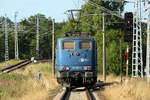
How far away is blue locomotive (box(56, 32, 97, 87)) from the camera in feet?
62.6

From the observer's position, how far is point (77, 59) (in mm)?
19125

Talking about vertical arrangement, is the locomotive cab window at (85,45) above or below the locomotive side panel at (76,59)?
above

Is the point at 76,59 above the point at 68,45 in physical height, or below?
below

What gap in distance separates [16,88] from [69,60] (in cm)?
403

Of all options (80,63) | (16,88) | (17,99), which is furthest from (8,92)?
(80,63)

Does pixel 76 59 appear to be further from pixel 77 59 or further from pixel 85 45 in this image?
pixel 85 45

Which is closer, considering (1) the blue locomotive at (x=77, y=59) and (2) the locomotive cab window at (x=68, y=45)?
(1) the blue locomotive at (x=77, y=59)

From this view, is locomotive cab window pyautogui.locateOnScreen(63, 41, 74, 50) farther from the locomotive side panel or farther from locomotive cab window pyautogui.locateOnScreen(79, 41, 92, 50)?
locomotive cab window pyautogui.locateOnScreen(79, 41, 92, 50)

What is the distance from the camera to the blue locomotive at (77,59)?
19094mm

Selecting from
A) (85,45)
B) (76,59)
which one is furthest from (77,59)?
(85,45)

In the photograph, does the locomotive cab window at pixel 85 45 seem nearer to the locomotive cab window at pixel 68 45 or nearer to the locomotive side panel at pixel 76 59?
the locomotive side panel at pixel 76 59

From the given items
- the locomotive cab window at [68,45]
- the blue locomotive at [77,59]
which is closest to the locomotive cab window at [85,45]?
the blue locomotive at [77,59]

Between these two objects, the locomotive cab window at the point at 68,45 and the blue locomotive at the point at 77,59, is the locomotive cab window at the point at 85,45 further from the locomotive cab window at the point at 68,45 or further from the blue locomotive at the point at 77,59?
the locomotive cab window at the point at 68,45

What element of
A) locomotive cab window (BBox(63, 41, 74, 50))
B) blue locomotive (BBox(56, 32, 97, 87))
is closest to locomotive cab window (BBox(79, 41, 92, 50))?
blue locomotive (BBox(56, 32, 97, 87))
